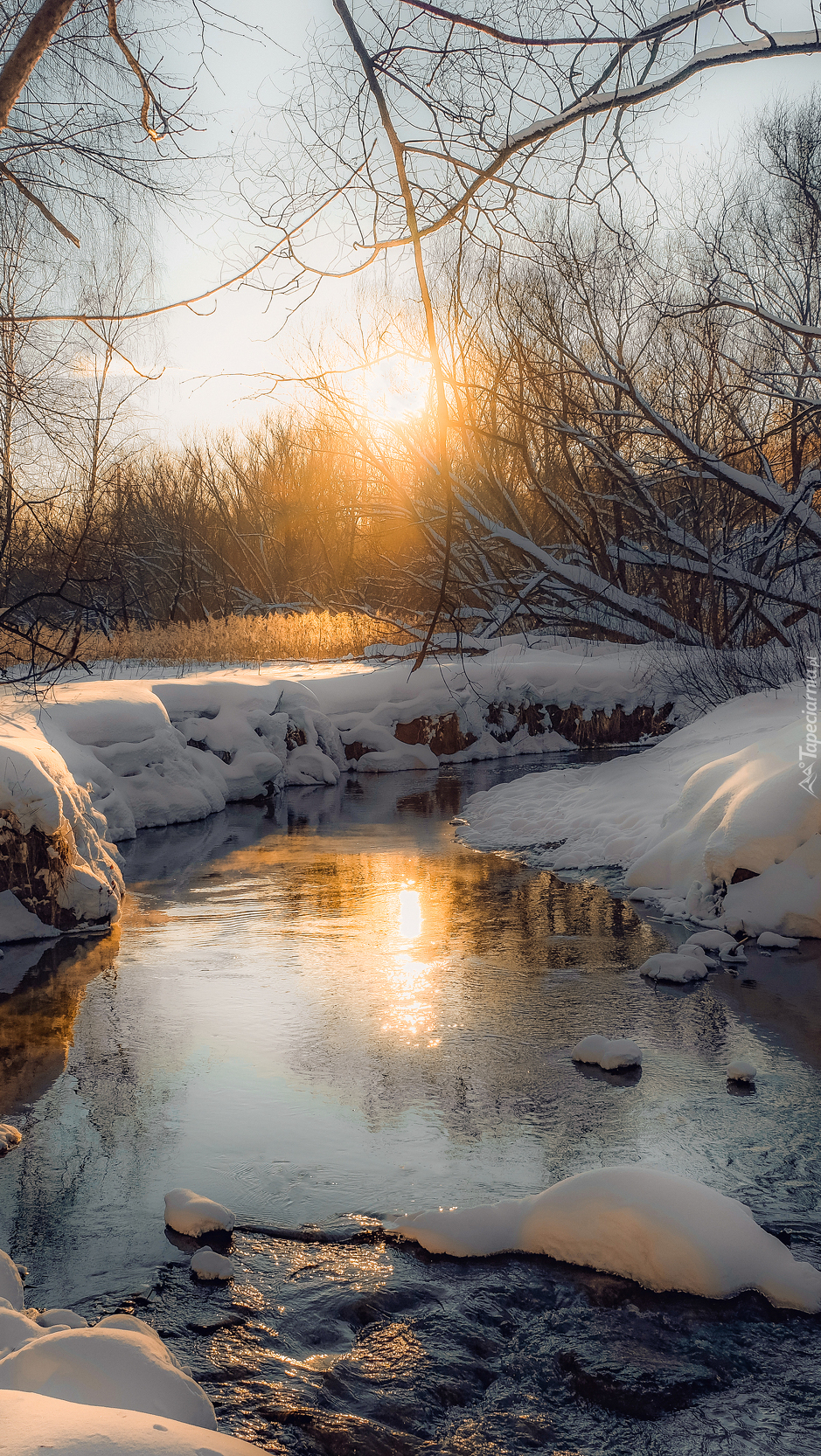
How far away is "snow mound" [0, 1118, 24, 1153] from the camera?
3.71 metres

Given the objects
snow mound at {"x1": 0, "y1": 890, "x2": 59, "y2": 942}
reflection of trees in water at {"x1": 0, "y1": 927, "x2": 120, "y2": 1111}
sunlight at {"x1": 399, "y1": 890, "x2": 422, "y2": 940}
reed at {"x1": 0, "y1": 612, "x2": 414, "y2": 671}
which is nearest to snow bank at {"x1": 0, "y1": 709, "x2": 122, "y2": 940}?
snow mound at {"x1": 0, "y1": 890, "x2": 59, "y2": 942}

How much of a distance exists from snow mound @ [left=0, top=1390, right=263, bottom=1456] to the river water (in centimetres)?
98

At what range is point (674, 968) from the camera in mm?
5465

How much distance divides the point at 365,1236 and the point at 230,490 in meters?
33.5

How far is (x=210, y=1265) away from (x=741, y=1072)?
227cm

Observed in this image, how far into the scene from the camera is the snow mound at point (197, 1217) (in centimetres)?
312

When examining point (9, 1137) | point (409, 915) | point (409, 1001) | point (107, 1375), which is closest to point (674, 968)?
point (409, 1001)

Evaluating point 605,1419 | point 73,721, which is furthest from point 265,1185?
point 73,721

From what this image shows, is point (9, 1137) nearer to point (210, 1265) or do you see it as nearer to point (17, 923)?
point (210, 1265)

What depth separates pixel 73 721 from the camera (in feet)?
33.6

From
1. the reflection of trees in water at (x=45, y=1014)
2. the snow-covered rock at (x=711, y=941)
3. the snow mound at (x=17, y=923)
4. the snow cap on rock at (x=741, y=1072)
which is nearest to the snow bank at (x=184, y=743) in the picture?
the snow mound at (x=17, y=923)

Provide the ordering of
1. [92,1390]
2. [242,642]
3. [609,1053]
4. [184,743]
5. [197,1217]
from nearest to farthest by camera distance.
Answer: [92,1390]
[197,1217]
[609,1053]
[184,743]
[242,642]

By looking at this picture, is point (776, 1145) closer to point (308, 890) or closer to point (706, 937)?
point (706, 937)

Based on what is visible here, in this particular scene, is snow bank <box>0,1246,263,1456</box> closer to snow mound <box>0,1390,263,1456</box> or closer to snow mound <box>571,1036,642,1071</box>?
snow mound <box>0,1390,263,1456</box>
